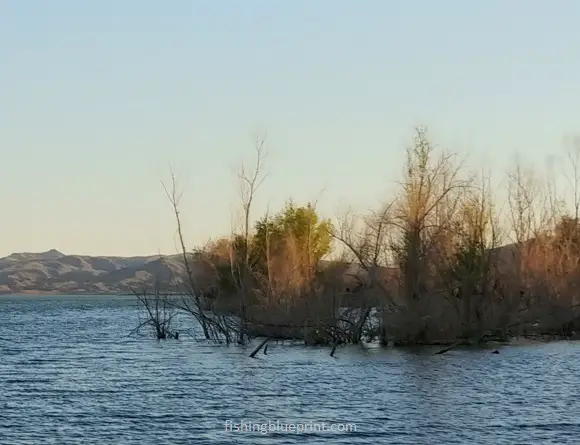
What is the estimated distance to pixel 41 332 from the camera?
3479 inches

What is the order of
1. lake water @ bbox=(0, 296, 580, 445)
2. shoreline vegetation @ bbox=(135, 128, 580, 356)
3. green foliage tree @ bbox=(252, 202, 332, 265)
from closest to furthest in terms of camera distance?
lake water @ bbox=(0, 296, 580, 445)
shoreline vegetation @ bbox=(135, 128, 580, 356)
green foliage tree @ bbox=(252, 202, 332, 265)

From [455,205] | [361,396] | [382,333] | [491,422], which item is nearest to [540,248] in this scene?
[455,205]

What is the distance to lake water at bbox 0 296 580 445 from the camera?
29.5 meters

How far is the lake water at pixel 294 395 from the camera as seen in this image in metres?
29.5

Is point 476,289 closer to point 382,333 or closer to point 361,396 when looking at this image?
point 382,333

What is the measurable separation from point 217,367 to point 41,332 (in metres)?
42.6

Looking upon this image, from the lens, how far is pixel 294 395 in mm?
38219

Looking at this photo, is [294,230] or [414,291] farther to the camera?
[294,230]

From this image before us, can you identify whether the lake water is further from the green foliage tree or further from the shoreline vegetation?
the green foliage tree

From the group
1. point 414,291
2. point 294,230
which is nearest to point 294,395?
point 414,291

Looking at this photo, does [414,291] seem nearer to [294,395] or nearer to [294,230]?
[294,395]

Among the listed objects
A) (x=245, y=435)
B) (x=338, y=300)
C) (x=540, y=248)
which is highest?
(x=540, y=248)

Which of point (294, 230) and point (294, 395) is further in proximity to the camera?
point (294, 230)

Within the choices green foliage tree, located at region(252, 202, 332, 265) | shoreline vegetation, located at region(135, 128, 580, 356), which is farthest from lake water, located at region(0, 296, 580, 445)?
green foliage tree, located at region(252, 202, 332, 265)
